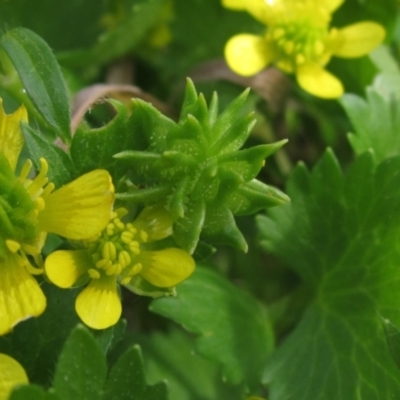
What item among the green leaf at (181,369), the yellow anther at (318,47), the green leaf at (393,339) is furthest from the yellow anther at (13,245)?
the yellow anther at (318,47)

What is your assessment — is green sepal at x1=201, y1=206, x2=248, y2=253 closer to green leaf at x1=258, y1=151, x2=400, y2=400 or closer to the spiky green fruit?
the spiky green fruit

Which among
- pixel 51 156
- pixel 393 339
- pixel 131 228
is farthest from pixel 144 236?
pixel 393 339

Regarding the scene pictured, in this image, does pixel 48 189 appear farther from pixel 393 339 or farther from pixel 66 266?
pixel 393 339

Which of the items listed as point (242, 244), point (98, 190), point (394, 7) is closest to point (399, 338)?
point (242, 244)

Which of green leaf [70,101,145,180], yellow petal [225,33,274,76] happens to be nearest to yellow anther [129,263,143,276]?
green leaf [70,101,145,180]

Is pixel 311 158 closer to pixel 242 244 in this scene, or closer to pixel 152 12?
pixel 152 12

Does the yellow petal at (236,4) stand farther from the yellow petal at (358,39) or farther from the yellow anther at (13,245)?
the yellow anther at (13,245)
